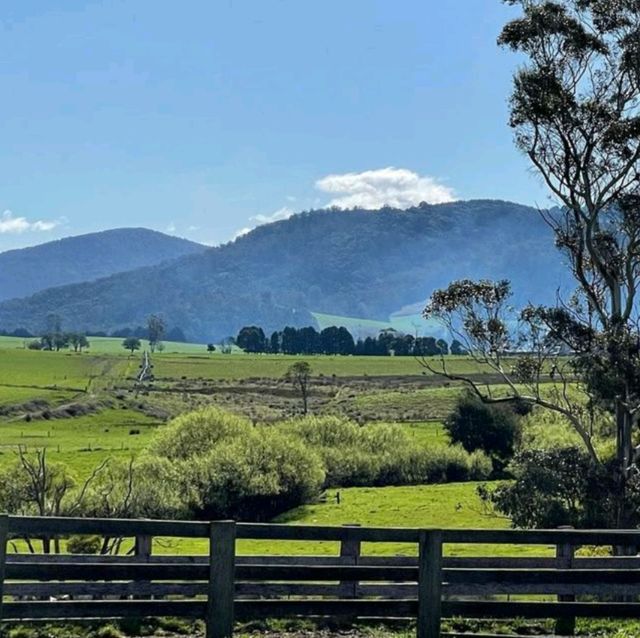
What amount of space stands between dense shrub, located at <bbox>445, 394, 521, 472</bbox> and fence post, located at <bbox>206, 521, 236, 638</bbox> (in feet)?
220

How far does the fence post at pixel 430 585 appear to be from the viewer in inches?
356

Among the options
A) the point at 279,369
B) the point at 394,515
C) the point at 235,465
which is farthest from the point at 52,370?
the point at 394,515

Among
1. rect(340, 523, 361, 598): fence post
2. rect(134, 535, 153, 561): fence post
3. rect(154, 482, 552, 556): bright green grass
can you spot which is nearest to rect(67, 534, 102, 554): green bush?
rect(134, 535, 153, 561): fence post

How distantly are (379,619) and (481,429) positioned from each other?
6830 cm

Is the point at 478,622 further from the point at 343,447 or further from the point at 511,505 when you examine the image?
the point at 343,447

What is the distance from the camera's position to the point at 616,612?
9492mm

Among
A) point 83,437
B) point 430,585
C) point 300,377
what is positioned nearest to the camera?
point 430,585

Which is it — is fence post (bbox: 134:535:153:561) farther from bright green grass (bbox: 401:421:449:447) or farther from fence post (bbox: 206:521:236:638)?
bright green grass (bbox: 401:421:449:447)

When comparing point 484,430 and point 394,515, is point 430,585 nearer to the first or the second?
point 394,515

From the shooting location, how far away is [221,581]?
348 inches

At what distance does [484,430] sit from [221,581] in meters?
69.3

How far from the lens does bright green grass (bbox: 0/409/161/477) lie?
76188 millimetres

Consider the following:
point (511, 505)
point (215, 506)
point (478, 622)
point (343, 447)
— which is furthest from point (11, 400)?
point (478, 622)

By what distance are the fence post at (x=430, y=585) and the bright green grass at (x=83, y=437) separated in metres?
60.4
